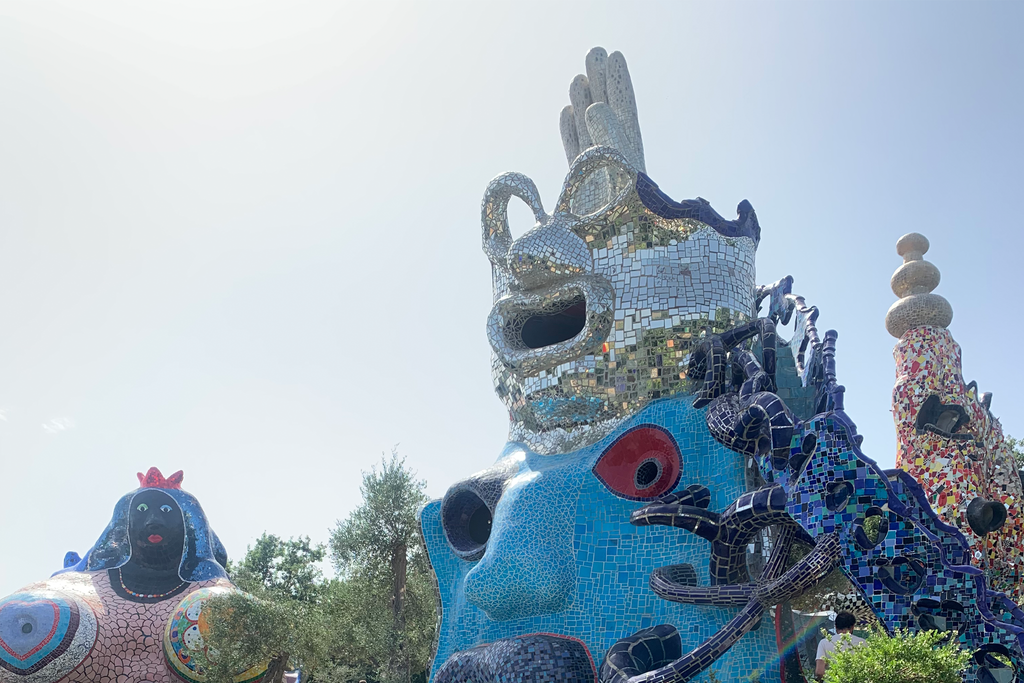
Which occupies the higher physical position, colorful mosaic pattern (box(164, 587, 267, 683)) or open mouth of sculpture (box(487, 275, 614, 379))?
open mouth of sculpture (box(487, 275, 614, 379))

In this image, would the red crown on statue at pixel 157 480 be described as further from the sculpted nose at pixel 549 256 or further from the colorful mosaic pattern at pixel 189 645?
the sculpted nose at pixel 549 256

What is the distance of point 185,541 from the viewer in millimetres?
15930

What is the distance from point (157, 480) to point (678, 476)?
10.9m

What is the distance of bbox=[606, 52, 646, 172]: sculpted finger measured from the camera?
49.7 feet

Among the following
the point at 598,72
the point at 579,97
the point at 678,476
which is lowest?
the point at 678,476

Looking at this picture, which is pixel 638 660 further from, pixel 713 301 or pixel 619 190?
pixel 619 190

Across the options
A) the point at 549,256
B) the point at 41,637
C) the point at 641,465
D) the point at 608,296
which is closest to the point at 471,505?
the point at 641,465

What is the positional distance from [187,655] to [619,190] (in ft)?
33.8

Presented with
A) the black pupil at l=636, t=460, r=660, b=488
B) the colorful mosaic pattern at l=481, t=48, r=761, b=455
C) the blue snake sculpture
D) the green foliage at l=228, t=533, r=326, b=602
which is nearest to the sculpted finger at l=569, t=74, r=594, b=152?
the colorful mosaic pattern at l=481, t=48, r=761, b=455

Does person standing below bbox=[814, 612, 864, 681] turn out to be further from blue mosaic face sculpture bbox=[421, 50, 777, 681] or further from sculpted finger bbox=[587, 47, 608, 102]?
sculpted finger bbox=[587, 47, 608, 102]

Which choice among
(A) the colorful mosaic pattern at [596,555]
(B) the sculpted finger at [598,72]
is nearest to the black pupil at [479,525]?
(A) the colorful mosaic pattern at [596,555]

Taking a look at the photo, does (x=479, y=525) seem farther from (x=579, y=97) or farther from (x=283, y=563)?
(x=283, y=563)

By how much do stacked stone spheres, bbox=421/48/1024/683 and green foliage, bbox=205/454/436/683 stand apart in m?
4.51

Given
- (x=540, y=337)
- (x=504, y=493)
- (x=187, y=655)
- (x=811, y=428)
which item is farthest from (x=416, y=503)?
(x=811, y=428)
